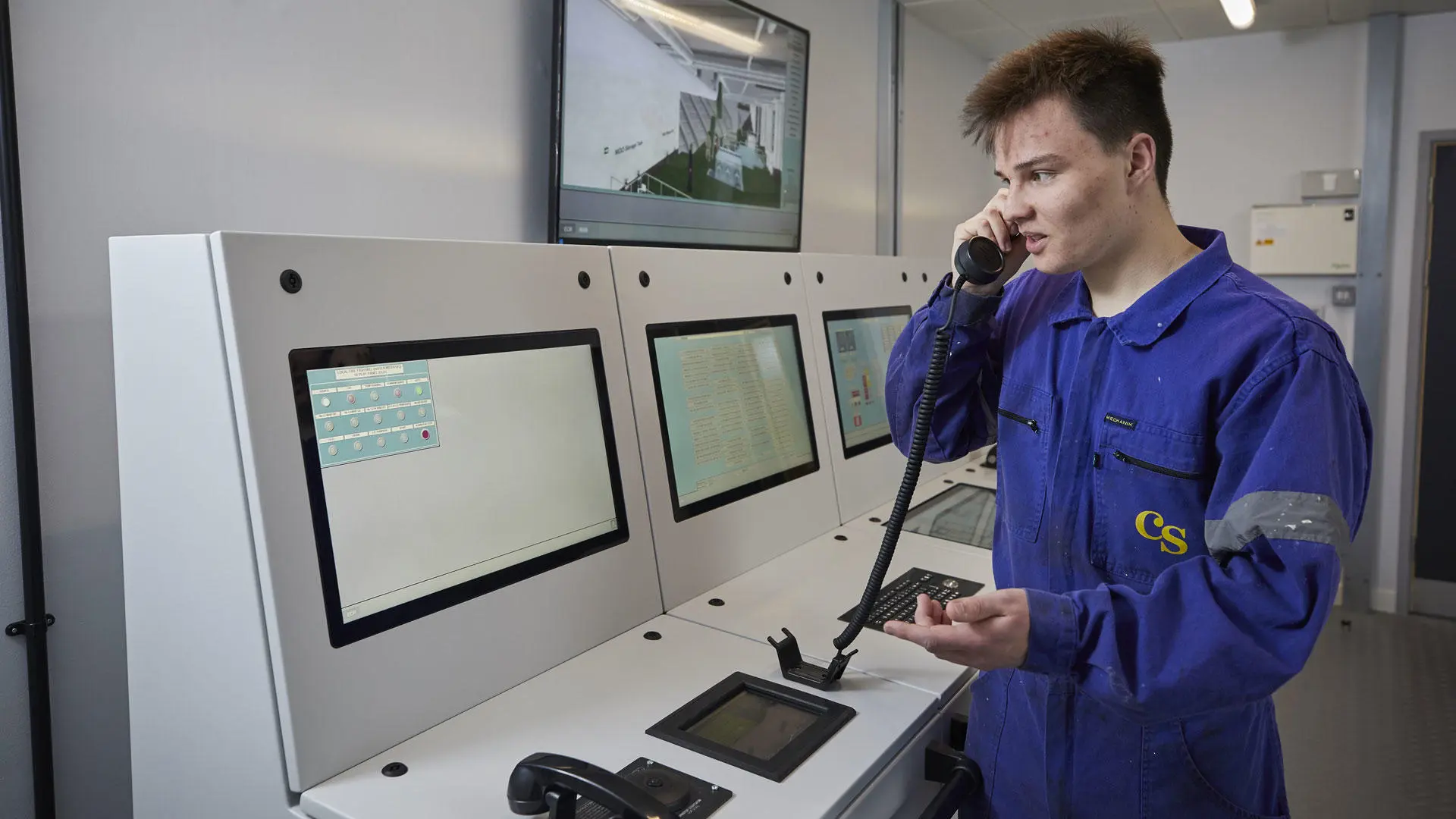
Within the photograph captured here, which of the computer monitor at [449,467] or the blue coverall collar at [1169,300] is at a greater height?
the blue coverall collar at [1169,300]

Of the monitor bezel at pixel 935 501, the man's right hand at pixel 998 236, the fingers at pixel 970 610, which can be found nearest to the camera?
the fingers at pixel 970 610

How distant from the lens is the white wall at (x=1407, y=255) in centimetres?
400

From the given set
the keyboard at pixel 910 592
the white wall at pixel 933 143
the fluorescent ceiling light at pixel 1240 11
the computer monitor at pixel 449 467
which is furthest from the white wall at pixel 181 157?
the fluorescent ceiling light at pixel 1240 11

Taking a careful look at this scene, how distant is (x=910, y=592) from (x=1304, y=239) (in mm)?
3604

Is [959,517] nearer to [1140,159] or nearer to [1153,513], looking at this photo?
[1153,513]

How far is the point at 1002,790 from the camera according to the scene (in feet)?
4.45

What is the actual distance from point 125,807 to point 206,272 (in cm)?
102

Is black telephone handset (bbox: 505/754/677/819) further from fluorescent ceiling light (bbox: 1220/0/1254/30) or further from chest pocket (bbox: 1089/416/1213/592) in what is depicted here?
fluorescent ceiling light (bbox: 1220/0/1254/30)

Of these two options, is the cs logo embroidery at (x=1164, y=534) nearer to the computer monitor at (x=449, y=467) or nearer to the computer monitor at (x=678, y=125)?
the computer monitor at (x=449, y=467)

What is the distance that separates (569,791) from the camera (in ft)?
3.09

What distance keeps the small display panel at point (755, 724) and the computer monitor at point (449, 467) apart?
317 mm

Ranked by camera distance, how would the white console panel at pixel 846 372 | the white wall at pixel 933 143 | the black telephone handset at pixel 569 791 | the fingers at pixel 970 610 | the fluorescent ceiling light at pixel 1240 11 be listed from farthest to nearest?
the white wall at pixel 933 143 → the fluorescent ceiling light at pixel 1240 11 → the white console panel at pixel 846 372 → the fingers at pixel 970 610 → the black telephone handset at pixel 569 791

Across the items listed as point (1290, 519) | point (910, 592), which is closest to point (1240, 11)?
point (910, 592)

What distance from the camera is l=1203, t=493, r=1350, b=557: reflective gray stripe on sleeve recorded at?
3.17 feet
